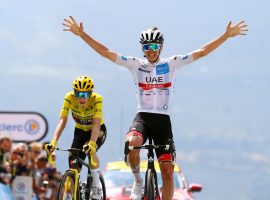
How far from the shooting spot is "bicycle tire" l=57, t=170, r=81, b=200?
36.8ft

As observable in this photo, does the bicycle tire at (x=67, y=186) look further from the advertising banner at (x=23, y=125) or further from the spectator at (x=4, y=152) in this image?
the advertising banner at (x=23, y=125)

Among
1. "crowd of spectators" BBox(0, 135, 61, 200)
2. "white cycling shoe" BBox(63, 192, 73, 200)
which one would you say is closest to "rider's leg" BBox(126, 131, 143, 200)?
"white cycling shoe" BBox(63, 192, 73, 200)

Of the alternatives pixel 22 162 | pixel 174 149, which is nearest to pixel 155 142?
pixel 174 149

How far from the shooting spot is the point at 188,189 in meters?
17.7

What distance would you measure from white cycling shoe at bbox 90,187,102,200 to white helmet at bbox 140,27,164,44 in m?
2.91

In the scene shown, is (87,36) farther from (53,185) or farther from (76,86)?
(53,185)

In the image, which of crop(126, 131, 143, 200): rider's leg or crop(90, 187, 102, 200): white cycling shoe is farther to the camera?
crop(90, 187, 102, 200): white cycling shoe

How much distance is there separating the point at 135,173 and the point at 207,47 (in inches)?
89.6

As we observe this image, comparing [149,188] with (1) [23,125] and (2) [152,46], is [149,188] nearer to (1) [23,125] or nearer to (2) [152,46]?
(2) [152,46]

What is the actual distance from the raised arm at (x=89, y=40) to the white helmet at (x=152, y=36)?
0.55m

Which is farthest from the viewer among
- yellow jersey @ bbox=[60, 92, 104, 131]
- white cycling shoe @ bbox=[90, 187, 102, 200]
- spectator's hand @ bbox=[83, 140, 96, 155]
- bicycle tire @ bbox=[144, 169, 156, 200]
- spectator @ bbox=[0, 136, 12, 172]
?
spectator @ bbox=[0, 136, 12, 172]

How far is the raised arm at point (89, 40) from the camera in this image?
1162 centimetres

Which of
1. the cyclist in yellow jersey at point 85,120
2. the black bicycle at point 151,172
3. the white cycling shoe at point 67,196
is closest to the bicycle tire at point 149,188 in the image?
the black bicycle at point 151,172

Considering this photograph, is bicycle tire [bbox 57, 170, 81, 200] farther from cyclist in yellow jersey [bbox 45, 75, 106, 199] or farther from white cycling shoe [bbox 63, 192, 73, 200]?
cyclist in yellow jersey [bbox 45, 75, 106, 199]
